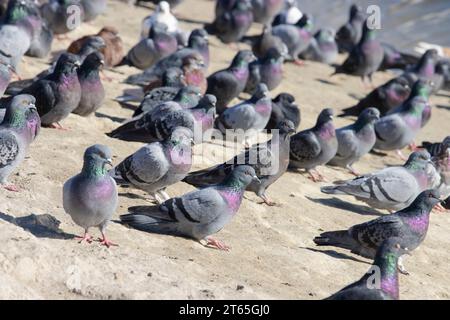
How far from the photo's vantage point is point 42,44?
15273 millimetres

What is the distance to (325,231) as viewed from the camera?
998 centimetres

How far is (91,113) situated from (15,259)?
5.33m

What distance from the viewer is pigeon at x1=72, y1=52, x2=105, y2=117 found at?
12.1 m

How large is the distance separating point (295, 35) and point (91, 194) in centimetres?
1137

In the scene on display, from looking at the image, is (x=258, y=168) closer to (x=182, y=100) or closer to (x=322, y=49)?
(x=182, y=100)

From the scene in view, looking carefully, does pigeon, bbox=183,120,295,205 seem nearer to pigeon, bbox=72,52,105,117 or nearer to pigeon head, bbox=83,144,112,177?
pigeon, bbox=72,52,105,117

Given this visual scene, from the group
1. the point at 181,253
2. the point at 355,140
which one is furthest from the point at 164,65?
the point at 181,253

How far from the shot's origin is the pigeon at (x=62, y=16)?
661 inches

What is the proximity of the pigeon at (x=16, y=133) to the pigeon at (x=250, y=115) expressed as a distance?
3487 millimetres

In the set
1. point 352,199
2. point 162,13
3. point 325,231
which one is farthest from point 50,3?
point 325,231

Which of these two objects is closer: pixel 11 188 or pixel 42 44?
pixel 11 188

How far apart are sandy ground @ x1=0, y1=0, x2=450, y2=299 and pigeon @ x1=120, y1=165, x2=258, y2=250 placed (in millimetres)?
113
